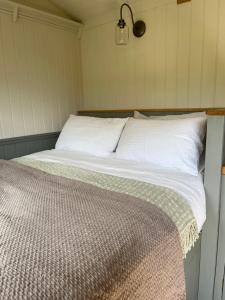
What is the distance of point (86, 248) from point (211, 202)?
2.62 feet

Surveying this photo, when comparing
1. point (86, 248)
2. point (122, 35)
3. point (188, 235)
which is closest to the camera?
point (86, 248)

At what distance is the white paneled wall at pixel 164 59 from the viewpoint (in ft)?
Result: 5.28

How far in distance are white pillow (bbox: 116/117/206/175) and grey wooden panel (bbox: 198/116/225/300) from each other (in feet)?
0.41

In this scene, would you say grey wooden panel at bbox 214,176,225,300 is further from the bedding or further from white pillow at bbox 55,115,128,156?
white pillow at bbox 55,115,128,156

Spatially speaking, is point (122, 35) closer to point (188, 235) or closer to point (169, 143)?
point (169, 143)

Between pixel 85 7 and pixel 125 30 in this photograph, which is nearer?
pixel 125 30

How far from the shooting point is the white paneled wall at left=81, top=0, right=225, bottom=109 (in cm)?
161

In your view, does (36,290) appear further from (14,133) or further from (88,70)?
(88,70)

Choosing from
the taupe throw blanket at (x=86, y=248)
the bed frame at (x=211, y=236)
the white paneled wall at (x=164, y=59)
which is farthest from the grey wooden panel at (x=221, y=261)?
the white paneled wall at (x=164, y=59)

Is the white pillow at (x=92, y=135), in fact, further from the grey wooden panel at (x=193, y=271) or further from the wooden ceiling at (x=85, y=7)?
the wooden ceiling at (x=85, y=7)

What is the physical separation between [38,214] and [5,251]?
221mm

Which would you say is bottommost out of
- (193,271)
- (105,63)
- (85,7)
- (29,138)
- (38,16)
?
(193,271)

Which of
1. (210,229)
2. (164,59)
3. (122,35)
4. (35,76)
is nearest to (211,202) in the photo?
(210,229)

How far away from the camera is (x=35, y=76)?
6.80 feet
